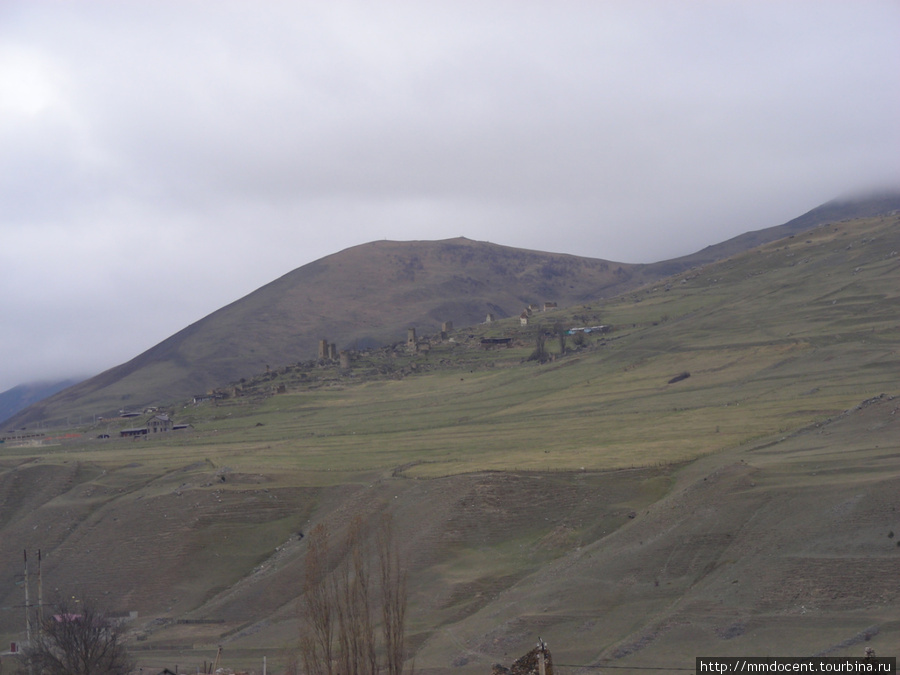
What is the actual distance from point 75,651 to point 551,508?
2724 centimetres

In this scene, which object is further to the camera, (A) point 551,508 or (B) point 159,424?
(B) point 159,424

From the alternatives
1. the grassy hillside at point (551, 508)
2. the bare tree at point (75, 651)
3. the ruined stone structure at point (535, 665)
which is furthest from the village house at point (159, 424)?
the ruined stone structure at point (535, 665)

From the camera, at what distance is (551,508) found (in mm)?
54781

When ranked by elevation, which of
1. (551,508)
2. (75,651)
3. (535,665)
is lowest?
(551,508)

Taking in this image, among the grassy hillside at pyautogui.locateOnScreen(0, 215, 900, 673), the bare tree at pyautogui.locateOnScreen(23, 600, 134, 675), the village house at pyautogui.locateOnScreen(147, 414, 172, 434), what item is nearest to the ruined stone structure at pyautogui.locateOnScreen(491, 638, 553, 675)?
the grassy hillside at pyautogui.locateOnScreen(0, 215, 900, 673)

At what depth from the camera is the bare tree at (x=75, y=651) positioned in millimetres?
38844

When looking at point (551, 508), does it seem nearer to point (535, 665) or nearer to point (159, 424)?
point (535, 665)

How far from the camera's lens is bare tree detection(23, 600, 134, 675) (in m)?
38.8

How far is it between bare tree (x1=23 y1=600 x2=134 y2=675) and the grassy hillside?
4.05 meters

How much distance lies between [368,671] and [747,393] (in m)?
67.5

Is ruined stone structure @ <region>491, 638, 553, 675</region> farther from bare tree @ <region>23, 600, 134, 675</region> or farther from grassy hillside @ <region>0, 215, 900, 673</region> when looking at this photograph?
bare tree @ <region>23, 600, 134, 675</region>

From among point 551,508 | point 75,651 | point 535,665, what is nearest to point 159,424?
point 551,508

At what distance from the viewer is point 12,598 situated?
5681 centimetres

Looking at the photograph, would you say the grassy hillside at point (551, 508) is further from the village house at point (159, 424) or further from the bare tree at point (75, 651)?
the village house at point (159, 424)
